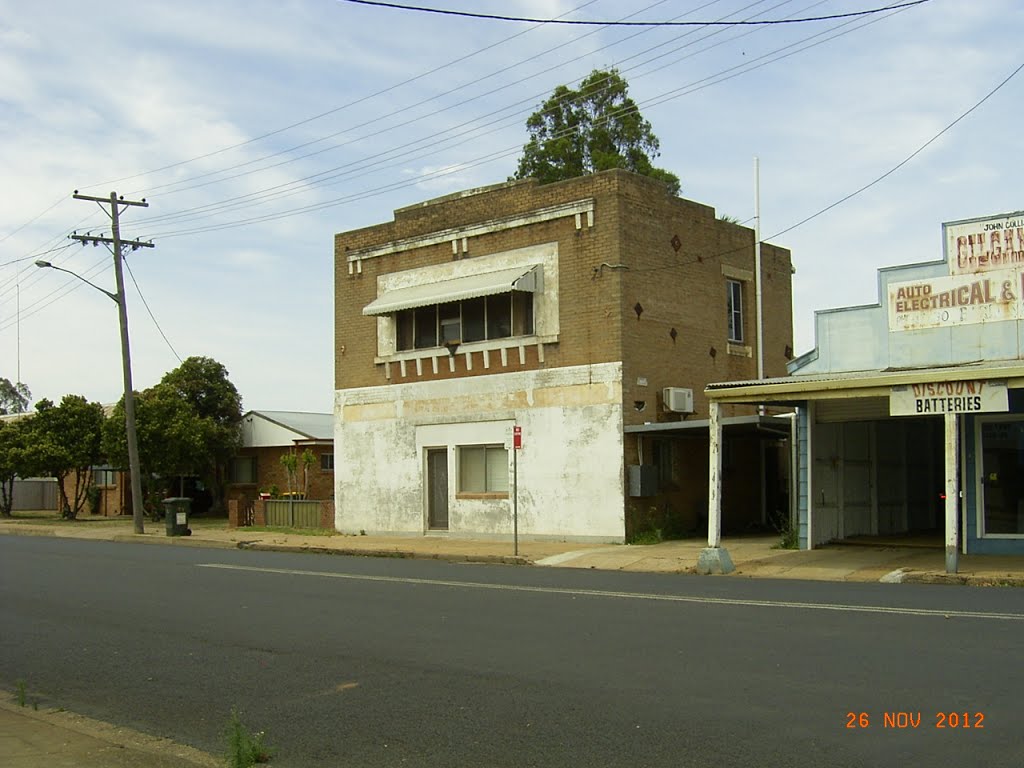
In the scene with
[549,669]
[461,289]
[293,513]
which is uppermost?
[461,289]

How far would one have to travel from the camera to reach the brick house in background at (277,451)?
40969 mm

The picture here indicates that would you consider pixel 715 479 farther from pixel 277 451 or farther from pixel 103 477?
pixel 103 477

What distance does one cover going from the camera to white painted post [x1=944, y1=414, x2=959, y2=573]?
1647cm

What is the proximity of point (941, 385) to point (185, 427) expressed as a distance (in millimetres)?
29530

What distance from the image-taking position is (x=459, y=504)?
89.1 ft

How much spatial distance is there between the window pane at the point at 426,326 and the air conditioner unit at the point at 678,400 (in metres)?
6.50

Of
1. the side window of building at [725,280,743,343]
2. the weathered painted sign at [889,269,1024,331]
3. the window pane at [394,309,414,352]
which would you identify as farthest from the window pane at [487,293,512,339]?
the weathered painted sign at [889,269,1024,331]

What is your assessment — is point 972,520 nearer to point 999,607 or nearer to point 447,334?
point 999,607

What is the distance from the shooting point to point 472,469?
2738 centimetres

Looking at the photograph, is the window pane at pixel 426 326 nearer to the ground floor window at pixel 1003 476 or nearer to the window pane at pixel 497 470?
the window pane at pixel 497 470

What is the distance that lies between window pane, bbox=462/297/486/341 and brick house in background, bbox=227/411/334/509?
46.3ft

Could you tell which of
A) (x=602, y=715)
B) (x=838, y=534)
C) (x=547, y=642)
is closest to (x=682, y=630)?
(x=547, y=642)

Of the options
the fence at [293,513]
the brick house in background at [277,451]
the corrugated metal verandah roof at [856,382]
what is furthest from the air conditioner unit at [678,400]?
the brick house in background at [277,451]

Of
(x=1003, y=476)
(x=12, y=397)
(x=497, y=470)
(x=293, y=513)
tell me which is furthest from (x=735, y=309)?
(x=12, y=397)
